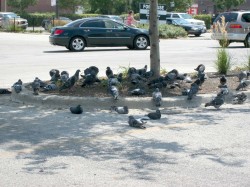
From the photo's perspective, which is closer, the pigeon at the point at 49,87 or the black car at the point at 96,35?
the pigeon at the point at 49,87

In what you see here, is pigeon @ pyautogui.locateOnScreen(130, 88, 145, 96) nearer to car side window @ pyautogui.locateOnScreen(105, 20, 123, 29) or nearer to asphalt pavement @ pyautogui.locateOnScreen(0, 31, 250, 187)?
asphalt pavement @ pyautogui.locateOnScreen(0, 31, 250, 187)

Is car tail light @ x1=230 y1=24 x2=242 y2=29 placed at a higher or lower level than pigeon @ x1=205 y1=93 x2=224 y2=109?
higher

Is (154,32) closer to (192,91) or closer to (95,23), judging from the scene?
(192,91)

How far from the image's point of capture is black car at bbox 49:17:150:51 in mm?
21781

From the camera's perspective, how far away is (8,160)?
20.3 feet

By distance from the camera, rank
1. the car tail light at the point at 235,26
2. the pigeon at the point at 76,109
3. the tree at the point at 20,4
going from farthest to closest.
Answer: the tree at the point at 20,4 → the car tail light at the point at 235,26 → the pigeon at the point at 76,109

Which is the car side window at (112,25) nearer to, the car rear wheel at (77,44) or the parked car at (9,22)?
the car rear wheel at (77,44)

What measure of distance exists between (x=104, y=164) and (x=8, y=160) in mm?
1092

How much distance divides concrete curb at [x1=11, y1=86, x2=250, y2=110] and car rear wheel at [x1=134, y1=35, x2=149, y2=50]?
42.6ft

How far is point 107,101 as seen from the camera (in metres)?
9.28

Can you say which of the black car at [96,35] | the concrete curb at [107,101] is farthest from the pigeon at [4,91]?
the black car at [96,35]

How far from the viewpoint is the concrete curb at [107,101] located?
9281mm

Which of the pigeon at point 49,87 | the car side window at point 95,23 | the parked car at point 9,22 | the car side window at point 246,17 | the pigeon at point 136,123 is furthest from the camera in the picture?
the parked car at point 9,22

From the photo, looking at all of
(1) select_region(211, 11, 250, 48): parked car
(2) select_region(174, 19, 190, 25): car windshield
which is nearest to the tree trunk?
(1) select_region(211, 11, 250, 48): parked car
